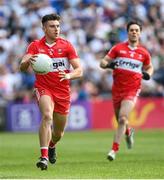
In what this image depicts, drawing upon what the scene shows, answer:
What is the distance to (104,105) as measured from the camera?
25.7m

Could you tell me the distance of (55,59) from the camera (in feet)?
39.9

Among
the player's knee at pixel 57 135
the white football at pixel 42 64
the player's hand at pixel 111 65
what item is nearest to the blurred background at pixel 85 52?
the player's hand at pixel 111 65

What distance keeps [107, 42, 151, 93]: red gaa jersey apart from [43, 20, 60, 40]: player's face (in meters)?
3.37

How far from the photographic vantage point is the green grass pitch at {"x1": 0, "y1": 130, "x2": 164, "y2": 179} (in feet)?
37.0

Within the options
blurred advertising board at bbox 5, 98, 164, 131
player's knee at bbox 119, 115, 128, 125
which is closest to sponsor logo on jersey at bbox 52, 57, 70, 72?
player's knee at bbox 119, 115, 128, 125

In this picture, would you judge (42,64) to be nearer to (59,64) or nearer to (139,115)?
(59,64)

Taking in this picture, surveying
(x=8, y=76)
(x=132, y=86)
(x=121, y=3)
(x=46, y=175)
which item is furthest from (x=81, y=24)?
(x=46, y=175)

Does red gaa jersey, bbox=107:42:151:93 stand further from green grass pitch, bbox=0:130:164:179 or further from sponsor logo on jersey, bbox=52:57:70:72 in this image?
sponsor logo on jersey, bbox=52:57:70:72

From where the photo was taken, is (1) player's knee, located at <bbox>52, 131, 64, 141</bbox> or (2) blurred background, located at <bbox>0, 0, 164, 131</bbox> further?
(2) blurred background, located at <bbox>0, 0, 164, 131</bbox>

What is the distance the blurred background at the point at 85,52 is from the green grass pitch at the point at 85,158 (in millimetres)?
1257

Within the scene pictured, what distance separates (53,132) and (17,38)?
46.1 feet

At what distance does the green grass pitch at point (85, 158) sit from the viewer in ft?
37.0

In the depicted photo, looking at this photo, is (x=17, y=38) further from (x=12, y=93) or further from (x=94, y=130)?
(x=94, y=130)

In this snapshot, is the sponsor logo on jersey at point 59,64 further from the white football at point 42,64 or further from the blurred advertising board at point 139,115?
the blurred advertising board at point 139,115
